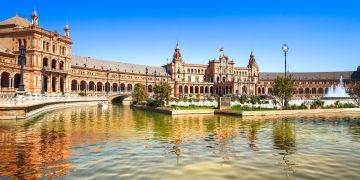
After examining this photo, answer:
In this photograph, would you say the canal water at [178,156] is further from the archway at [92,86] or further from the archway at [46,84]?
the archway at [92,86]

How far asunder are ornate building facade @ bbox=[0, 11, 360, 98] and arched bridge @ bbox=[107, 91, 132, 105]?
5.91 m

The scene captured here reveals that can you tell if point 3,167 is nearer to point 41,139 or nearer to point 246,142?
point 41,139

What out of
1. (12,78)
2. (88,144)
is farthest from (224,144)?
(12,78)

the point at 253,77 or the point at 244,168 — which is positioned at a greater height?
the point at 253,77

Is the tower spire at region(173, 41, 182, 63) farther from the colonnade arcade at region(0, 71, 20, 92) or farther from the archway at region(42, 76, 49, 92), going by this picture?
the colonnade arcade at region(0, 71, 20, 92)

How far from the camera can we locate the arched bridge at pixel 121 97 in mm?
101925

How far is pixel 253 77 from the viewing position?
17488 cm

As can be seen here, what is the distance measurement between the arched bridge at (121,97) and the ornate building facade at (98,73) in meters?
5.91

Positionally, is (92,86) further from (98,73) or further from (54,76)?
(54,76)

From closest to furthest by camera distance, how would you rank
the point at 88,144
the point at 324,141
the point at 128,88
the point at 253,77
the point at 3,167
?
the point at 3,167
the point at 88,144
the point at 324,141
the point at 128,88
the point at 253,77

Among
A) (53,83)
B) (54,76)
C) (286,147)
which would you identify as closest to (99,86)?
(53,83)

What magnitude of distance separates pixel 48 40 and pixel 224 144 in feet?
269

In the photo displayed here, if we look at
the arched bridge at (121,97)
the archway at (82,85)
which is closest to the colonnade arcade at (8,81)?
the arched bridge at (121,97)

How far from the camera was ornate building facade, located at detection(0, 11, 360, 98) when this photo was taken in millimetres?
83688
